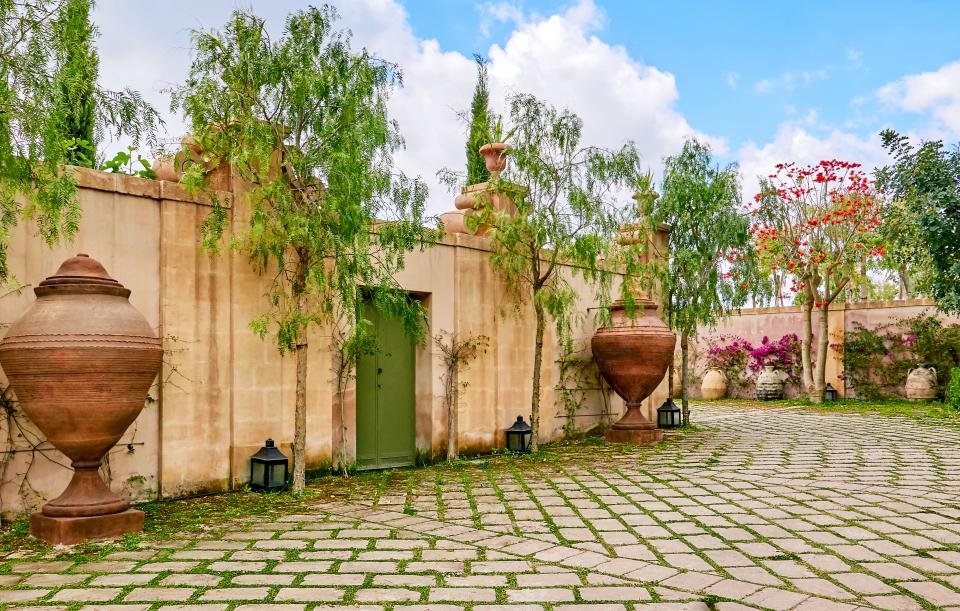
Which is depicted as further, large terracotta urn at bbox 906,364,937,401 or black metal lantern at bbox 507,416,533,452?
large terracotta urn at bbox 906,364,937,401

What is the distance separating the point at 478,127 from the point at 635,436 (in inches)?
155

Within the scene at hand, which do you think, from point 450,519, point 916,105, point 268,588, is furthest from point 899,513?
point 916,105

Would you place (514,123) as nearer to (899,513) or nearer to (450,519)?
(450,519)

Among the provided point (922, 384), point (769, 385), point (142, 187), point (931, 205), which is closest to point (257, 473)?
point (142, 187)

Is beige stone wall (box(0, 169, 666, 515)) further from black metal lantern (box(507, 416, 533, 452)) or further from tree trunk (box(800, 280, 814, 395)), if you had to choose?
tree trunk (box(800, 280, 814, 395))

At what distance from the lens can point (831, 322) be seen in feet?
50.6

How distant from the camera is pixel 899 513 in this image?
468cm

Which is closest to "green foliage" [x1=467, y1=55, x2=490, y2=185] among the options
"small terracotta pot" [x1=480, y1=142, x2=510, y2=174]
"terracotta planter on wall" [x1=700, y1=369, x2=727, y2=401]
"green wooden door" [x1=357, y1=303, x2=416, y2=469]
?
"small terracotta pot" [x1=480, y1=142, x2=510, y2=174]

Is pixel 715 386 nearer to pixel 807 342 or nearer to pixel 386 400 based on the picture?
pixel 807 342

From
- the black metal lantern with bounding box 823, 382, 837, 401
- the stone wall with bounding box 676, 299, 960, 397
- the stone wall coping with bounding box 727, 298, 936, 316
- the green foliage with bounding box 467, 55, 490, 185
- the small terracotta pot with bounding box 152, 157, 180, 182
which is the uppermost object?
the green foliage with bounding box 467, 55, 490, 185

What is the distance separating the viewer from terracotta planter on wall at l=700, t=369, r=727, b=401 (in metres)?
16.6

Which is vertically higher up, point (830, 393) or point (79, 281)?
point (79, 281)

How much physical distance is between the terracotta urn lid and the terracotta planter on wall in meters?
14.3

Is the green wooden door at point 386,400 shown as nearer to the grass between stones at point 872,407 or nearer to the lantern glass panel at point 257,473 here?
the lantern glass panel at point 257,473
